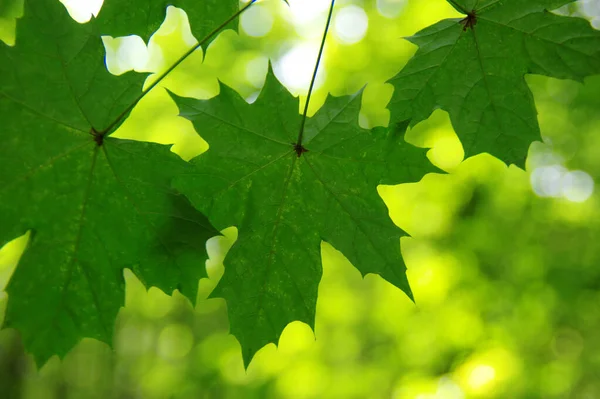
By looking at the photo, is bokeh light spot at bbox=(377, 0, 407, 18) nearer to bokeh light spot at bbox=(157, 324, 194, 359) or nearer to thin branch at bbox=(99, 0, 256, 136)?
thin branch at bbox=(99, 0, 256, 136)

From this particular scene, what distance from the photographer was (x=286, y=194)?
A: 175cm

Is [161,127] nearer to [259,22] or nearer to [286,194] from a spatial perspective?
[259,22]

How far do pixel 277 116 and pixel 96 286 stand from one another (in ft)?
2.66

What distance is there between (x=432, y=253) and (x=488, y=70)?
6364 millimetres

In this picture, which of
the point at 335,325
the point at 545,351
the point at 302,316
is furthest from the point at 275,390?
the point at 302,316

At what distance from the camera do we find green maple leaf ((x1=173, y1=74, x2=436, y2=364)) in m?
1.68

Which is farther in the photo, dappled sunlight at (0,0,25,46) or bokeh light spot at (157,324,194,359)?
bokeh light spot at (157,324,194,359)

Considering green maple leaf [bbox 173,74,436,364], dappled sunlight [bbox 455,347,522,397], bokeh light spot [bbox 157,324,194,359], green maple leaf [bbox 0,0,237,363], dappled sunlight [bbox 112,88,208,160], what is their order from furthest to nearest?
bokeh light spot [bbox 157,324,194,359] < dappled sunlight [bbox 112,88,208,160] < dappled sunlight [bbox 455,347,522,397] < green maple leaf [bbox 173,74,436,364] < green maple leaf [bbox 0,0,237,363]

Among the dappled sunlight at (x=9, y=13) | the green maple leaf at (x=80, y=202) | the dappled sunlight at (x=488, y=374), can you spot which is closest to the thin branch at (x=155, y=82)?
the green maple leaf at (x=80, y=202)

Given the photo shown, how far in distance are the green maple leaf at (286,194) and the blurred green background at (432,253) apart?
15.6 ft

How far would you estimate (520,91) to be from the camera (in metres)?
1.75

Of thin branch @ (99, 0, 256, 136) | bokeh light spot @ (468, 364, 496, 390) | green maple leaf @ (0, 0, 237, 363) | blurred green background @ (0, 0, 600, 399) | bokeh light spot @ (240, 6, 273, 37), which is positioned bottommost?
green maple leaf @ (0, 0, 237, 363)

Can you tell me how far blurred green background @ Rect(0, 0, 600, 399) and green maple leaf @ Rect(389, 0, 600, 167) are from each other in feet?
15.6

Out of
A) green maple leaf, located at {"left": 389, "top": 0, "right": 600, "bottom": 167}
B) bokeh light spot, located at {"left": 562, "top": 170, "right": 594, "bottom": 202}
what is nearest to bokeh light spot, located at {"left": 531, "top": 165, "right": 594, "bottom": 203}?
bokeh light spot, located at {"left": 562, "top": 170, "right": 594, "bottom": 202}
